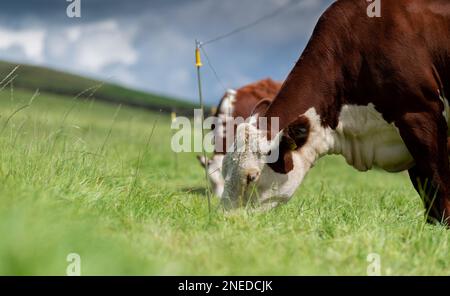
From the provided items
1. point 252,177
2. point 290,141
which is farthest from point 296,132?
point 252,177

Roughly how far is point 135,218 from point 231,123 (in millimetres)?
7728

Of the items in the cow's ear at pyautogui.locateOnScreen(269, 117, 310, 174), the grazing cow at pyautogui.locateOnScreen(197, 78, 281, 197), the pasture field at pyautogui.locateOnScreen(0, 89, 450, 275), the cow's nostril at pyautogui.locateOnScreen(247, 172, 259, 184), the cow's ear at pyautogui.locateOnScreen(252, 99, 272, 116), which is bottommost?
the pasture field at pyautogui.locateOnScreen(0, 89, 450, 275)

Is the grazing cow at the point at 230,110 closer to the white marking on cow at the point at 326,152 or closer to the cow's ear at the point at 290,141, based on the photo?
the white marking on cow at the point at 326,152

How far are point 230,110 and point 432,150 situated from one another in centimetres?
725

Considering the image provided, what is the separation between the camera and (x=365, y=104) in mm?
6617

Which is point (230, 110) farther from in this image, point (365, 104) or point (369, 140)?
point (365, 104)

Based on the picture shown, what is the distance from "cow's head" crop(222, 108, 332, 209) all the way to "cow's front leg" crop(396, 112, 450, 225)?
0.99 m

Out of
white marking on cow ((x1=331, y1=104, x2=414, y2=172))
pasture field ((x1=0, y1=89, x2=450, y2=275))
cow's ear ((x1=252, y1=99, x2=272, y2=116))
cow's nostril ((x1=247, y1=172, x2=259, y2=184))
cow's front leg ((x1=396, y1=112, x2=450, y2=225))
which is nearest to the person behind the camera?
pasture field ((x1=0, y1=89, x2=450, y2=275))

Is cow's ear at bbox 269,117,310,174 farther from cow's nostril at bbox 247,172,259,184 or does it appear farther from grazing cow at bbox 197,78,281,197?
grazing cow at bbox 197,78,281,197

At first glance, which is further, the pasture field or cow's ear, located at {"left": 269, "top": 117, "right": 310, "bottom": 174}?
cow's ear, located at {"left": 269, "top": 117, "right": 310, "bottom": 174}

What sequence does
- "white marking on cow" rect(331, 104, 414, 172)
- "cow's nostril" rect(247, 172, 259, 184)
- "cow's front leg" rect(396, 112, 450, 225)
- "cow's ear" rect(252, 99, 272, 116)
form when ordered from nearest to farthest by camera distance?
"cow's front leg" rect(396, 112, 450, 225) → "cow's nostril" rect(247, 172, 259, 184) → "white marking on cow" rect(331, 104, 414, 172) → "cow's ear" rect(252, 99, 272, 116)

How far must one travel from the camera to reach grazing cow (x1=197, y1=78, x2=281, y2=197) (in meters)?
12.9

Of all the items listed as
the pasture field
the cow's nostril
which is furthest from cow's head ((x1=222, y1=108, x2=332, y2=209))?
the pasture field

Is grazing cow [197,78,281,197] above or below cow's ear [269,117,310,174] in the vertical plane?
above
